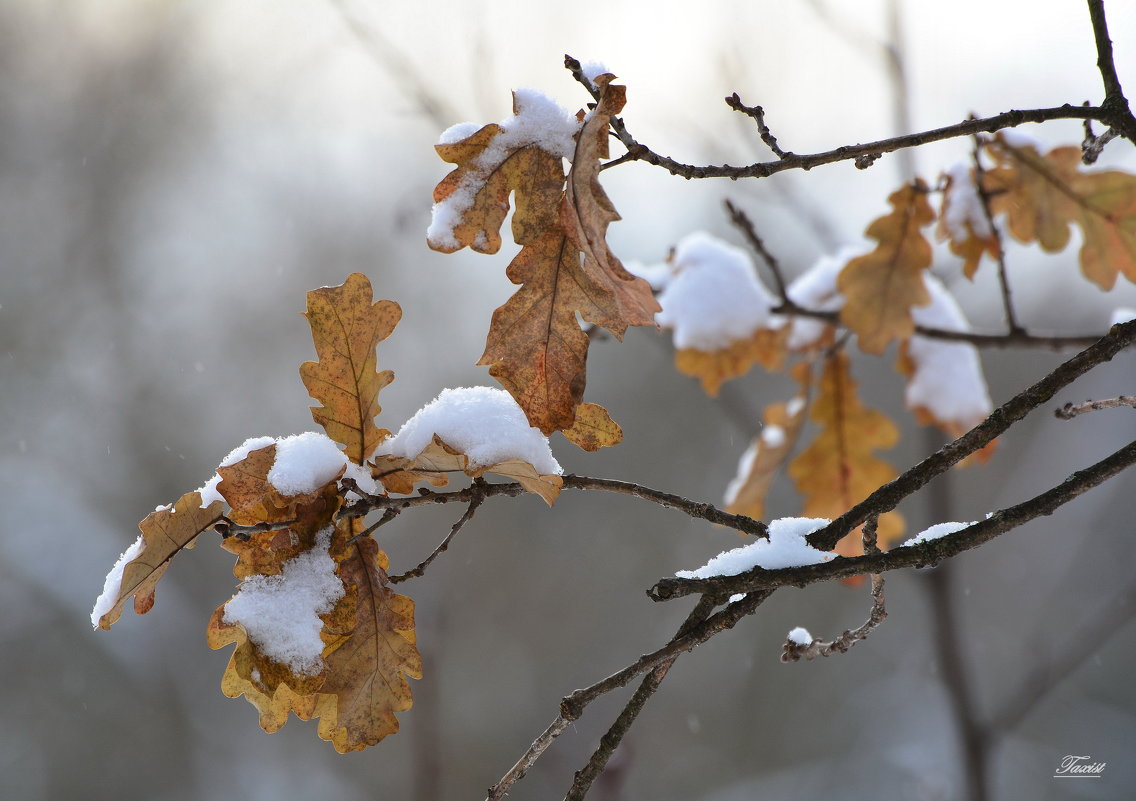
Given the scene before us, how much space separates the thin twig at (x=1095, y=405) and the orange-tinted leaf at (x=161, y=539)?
2.08ft

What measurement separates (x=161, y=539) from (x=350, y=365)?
0.19m

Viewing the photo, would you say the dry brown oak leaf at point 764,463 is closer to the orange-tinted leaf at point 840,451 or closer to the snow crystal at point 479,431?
the orange-tinted leaf at point 840,451

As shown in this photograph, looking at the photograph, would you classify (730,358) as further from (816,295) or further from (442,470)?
(442,470)

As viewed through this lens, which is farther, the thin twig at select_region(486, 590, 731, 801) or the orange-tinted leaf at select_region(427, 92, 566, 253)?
the orange-tinted leaf at select_region(427, 92, 566, 253)

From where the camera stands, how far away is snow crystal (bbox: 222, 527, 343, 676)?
58cm

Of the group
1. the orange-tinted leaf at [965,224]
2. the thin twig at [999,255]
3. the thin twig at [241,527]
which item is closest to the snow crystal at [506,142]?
the thin twig at [241,527]

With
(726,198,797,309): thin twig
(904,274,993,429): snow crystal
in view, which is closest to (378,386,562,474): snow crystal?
(726,198,797,309): thin twig

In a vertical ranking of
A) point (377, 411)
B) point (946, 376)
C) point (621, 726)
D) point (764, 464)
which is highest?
point (946, 376)

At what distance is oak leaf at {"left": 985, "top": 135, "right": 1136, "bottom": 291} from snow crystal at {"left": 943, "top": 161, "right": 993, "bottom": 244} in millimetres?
32

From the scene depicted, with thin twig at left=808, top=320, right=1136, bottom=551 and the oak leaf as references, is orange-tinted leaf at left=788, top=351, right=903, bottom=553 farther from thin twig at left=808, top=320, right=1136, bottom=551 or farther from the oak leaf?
thin twig at left=808, top=320, right=1136, bottom=551

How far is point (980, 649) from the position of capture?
6812 millimetres

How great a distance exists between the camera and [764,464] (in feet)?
4.97

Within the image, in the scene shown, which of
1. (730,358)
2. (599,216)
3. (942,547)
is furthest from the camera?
(730,358)

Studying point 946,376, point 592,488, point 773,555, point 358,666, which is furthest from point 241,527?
point 946,376
